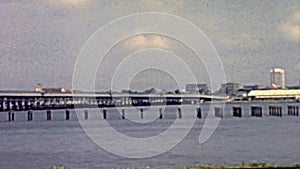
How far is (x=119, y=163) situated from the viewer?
49.2 metres

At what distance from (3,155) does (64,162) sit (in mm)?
12267

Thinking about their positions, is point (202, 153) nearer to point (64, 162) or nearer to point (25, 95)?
point (64, 162)

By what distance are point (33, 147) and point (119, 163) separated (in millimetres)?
25244

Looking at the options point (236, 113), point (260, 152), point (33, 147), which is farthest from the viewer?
point (236, 113)

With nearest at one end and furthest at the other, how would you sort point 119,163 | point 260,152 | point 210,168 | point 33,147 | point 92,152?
point 210,168 → point 119,163 → point 260,152 → point 92,152 → point 33,147

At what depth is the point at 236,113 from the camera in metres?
158

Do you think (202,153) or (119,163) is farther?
(202,153)

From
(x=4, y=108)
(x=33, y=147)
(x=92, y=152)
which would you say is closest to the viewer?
(x=92, y=152)

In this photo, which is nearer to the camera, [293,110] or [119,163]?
[119,163]

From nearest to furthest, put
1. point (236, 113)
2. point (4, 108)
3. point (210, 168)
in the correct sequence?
point (210, 168)
point (236, 113)
point (4, 108)

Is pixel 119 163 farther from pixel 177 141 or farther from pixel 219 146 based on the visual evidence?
pixel 177 141

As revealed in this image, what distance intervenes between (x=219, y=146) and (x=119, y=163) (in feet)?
57.7

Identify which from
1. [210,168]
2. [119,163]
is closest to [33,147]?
[119,163]

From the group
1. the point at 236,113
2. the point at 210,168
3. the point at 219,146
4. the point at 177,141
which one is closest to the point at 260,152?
the point at 219,146
